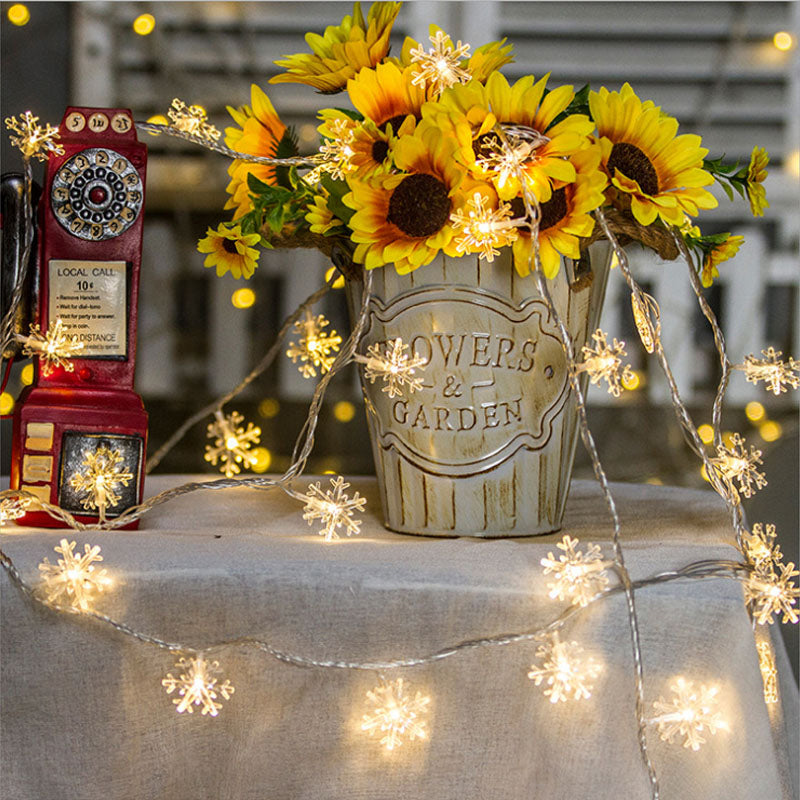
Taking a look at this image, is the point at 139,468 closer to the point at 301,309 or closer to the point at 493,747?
the point at 301,309

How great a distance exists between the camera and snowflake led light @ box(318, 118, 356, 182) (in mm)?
640

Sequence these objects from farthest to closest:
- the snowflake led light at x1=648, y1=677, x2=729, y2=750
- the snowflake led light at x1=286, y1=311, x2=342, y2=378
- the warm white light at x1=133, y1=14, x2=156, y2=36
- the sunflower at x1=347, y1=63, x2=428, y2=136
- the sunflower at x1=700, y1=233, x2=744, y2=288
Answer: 1. the warm white light at x1=133, y1=14, x2=156, y2=36
2. the snowflake led light at x1=286, y1=311, x2=342, y2=378
3. the sunflower at x1=700, y1=233, x2=744, y2=288
4. the sunflower at x1=347, y1=63, x2=428, y2=136
5. the snowflake led light at x1=648, y1=677, x2=729, y2=750

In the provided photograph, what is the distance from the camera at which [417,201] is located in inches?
23.9

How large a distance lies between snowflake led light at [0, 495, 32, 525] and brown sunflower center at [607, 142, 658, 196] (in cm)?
47

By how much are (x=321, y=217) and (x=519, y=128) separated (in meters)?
0.16

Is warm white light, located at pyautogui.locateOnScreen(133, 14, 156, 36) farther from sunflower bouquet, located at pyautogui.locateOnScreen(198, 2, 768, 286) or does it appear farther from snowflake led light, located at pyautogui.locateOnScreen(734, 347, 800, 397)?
snowflake led light, located at pyautogui.locateOnScreen(734, 347, 800, 397)

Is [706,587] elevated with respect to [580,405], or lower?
lower

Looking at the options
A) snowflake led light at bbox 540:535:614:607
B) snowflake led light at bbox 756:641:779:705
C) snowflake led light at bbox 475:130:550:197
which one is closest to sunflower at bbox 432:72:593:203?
snowflake led light at bbox 475:130:550:197

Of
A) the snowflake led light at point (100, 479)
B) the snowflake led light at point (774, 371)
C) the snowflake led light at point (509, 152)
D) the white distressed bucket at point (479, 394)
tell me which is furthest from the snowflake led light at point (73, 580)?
the snowflake led light at point (774, 371)

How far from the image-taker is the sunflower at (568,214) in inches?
23.5

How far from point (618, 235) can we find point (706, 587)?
276 millimetres

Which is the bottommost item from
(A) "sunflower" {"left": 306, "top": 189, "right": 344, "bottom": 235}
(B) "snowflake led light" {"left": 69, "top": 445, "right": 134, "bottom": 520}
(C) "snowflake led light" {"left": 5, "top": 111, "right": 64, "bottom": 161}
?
(B) "snowflake led light" {"left": 69, "top": 445, "right": 134, "bottom": 520}

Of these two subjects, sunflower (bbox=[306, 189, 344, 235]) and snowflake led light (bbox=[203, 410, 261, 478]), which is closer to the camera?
sunflower (bbox=[306, 189, 344, 235])

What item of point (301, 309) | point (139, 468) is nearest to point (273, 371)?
point (301, 309)
